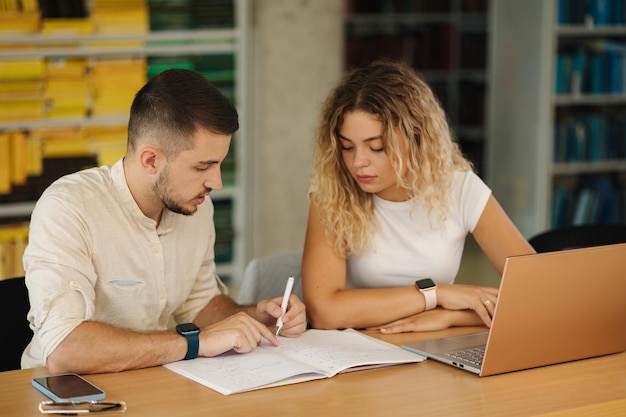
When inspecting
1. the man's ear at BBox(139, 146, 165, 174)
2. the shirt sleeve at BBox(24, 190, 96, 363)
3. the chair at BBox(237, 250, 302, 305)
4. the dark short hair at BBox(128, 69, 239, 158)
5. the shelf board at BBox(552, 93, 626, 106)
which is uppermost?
the dark short hair at BBox(128, 69, 239, 158)

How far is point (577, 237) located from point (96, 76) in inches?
114

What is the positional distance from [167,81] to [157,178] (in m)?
0.23

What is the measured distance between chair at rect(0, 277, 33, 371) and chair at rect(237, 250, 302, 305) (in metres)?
0.74

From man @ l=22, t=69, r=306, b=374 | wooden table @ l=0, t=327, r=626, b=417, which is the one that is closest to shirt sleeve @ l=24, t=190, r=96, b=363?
man @ l=22, t=69, r=306, b=374

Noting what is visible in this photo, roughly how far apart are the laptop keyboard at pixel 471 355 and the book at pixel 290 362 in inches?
2.9

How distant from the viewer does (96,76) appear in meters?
5.10

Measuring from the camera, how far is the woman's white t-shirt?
274 centimetres

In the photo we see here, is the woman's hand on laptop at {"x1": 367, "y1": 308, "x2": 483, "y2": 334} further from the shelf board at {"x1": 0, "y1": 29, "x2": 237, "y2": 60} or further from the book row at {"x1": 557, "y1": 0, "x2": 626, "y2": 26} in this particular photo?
the book row at {"x1": 557, "y1": 0, "x2": 626, "y2": 26}

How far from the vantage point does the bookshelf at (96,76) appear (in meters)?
4.93

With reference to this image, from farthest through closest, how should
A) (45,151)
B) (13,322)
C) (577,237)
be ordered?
1. (45,151)
2. (577,237)
3. (13,322)

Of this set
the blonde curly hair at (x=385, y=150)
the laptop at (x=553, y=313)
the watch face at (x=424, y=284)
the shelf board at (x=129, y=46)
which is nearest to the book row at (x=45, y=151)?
the shelf board at (x=129, y=46)

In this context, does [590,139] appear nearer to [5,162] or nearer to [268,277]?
[5,162]

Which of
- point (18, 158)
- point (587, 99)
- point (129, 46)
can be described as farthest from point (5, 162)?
point (587, 99)

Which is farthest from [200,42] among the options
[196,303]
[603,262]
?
[603,262]
